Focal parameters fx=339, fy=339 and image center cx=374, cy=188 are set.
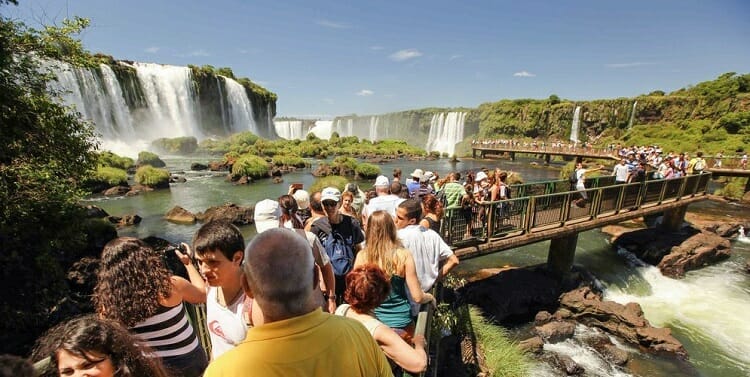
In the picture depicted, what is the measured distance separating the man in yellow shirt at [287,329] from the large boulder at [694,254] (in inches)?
581

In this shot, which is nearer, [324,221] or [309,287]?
[309,287]

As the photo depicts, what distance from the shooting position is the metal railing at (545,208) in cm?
758

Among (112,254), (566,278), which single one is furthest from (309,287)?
(566,278)

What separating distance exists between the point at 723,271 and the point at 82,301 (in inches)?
772

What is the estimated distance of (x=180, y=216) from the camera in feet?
53.6

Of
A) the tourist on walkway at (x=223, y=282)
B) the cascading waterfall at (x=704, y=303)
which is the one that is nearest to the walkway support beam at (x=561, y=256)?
the cascading waterfall at (x=704, y=303)

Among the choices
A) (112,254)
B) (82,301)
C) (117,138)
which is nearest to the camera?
(112,254)

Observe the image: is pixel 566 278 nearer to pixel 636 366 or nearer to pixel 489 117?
pixel 636 366

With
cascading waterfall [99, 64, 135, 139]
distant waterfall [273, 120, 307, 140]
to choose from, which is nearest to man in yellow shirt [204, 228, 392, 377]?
cascading waterfall [99, 64, 135, 139]

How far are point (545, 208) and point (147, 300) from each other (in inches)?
354

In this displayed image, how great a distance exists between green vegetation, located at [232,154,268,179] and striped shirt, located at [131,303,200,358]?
25.3m

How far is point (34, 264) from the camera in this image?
22.4 feet

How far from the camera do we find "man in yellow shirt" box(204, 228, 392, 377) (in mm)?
1226

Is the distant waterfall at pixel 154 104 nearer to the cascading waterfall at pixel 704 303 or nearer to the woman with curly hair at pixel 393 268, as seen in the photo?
the woman with curly hair at pixel 393 268
